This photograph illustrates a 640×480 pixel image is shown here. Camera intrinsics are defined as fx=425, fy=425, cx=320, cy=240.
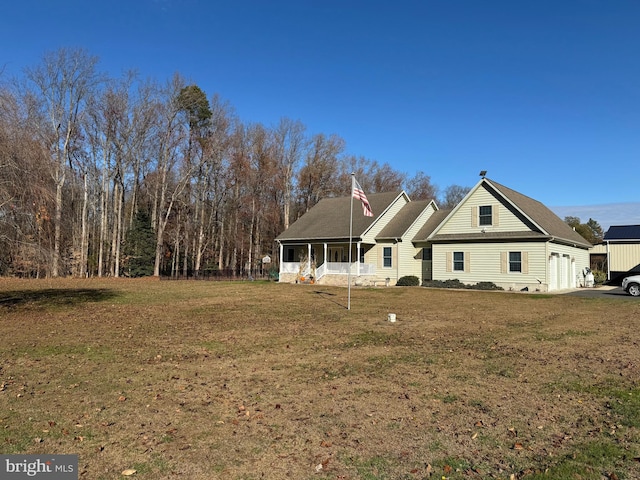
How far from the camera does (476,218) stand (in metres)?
25.8

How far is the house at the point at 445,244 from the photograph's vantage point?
24047mm

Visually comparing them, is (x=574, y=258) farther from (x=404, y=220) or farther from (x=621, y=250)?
(x=404, y=220)

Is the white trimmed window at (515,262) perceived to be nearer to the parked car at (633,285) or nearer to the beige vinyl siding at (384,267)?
the parked car at (633,285)

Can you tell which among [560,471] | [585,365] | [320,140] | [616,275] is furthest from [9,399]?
[320,140]

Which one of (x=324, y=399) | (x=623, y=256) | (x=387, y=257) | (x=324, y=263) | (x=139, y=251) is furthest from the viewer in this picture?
(x=139, y=251)

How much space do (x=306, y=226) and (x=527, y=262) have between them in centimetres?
1597

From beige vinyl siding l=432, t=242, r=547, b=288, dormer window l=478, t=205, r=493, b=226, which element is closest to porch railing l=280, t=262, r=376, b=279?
beige vinyl siding l=432, t=242, r=547, b=288

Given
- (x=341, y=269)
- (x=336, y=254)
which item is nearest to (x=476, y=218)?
(x=341, y=269)

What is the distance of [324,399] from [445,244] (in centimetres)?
2258

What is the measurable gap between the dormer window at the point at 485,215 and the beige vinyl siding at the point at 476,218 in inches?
6.1

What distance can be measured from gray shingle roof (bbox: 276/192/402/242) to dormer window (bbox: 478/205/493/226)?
708cm

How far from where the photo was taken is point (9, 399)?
5359 millimetres

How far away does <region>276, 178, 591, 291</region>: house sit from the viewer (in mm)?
24047

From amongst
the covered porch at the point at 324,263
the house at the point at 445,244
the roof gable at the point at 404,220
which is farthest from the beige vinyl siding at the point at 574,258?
the covered porch at the point at 324,263
